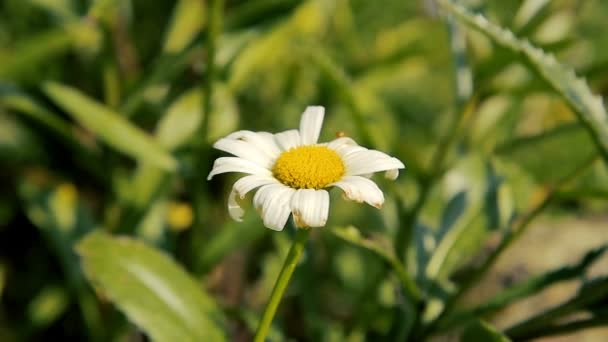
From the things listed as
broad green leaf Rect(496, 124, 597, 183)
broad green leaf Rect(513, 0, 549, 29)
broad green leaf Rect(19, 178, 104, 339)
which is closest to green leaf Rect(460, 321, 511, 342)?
broad green leaf Rect(513, 0, 549, 29)

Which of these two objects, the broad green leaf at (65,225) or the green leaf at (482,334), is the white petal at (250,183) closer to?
the green leaf at (482,334)

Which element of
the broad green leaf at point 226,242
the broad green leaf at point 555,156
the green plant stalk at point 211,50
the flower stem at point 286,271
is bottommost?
the flower stem at point 286,271

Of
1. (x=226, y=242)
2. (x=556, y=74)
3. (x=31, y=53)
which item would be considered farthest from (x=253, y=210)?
(x=556, y=74)

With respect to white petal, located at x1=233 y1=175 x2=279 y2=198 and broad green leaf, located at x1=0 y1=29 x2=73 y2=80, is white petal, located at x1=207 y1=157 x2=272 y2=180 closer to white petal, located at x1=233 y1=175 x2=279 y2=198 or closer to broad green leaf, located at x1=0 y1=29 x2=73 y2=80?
white petal, located at x1=233 y1=175 x2=279 y2=198

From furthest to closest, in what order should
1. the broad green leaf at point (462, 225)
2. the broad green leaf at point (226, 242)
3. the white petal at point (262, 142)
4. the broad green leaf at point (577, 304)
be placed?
the broad green leaf at point (226, 242) < the broad green leaf at point (462, 225) < the broad green leaf at point (577, 304) < the white petal at point (262, 142)

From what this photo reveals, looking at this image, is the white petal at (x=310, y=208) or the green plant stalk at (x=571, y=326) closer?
the white petal at (x=310, y=208)

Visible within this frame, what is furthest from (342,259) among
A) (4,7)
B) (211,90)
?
(4,7)

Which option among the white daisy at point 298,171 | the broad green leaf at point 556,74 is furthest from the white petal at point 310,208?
the broad green leaf at point 556,74

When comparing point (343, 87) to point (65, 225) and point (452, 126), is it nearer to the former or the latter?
point (452, 126)
